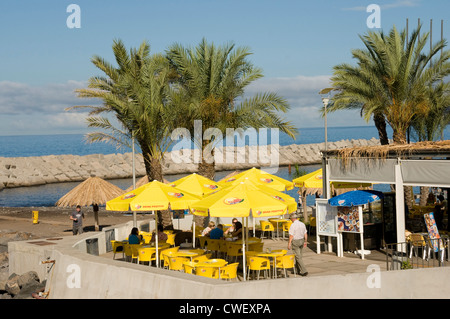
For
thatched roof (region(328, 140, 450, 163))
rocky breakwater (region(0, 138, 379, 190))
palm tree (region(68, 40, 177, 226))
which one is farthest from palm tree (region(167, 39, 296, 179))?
rocky breakwater (region(0, 138, 379, 190))

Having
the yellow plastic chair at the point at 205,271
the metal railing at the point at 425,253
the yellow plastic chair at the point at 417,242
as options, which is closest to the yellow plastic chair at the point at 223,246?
the yellow plastic chair at the point at 205,271

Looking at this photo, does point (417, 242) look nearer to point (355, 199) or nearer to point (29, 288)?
point (355, 199)

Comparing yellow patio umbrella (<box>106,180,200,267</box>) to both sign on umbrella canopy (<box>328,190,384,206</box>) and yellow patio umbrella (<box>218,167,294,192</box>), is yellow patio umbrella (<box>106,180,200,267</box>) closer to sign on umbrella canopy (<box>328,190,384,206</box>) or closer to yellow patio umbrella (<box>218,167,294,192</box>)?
sign on umbrella canopy (<box>328,190,384,206</box>)

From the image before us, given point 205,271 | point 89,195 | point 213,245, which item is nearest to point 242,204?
point 205,271

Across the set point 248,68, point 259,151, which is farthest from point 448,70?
point 259,151

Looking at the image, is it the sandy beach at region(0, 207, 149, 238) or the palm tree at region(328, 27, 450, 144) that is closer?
the palm tree at region(328, 27, 450, 144)

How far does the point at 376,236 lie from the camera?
18219 mm

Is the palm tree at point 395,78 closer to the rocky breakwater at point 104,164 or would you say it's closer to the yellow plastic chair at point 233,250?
the yellow plastic chair at point 233,250

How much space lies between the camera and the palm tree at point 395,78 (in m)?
23.8

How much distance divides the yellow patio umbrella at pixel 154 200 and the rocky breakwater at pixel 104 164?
52.2m

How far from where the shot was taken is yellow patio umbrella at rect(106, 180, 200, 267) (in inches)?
613

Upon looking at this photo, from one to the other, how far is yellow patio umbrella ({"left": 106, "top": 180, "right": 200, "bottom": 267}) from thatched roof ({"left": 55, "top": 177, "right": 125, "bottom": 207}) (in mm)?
11733

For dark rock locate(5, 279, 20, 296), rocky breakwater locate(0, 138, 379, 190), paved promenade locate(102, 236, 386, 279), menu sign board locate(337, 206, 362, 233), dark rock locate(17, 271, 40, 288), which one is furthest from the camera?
rocky breakwater locate(0, 138, 379, 190)
